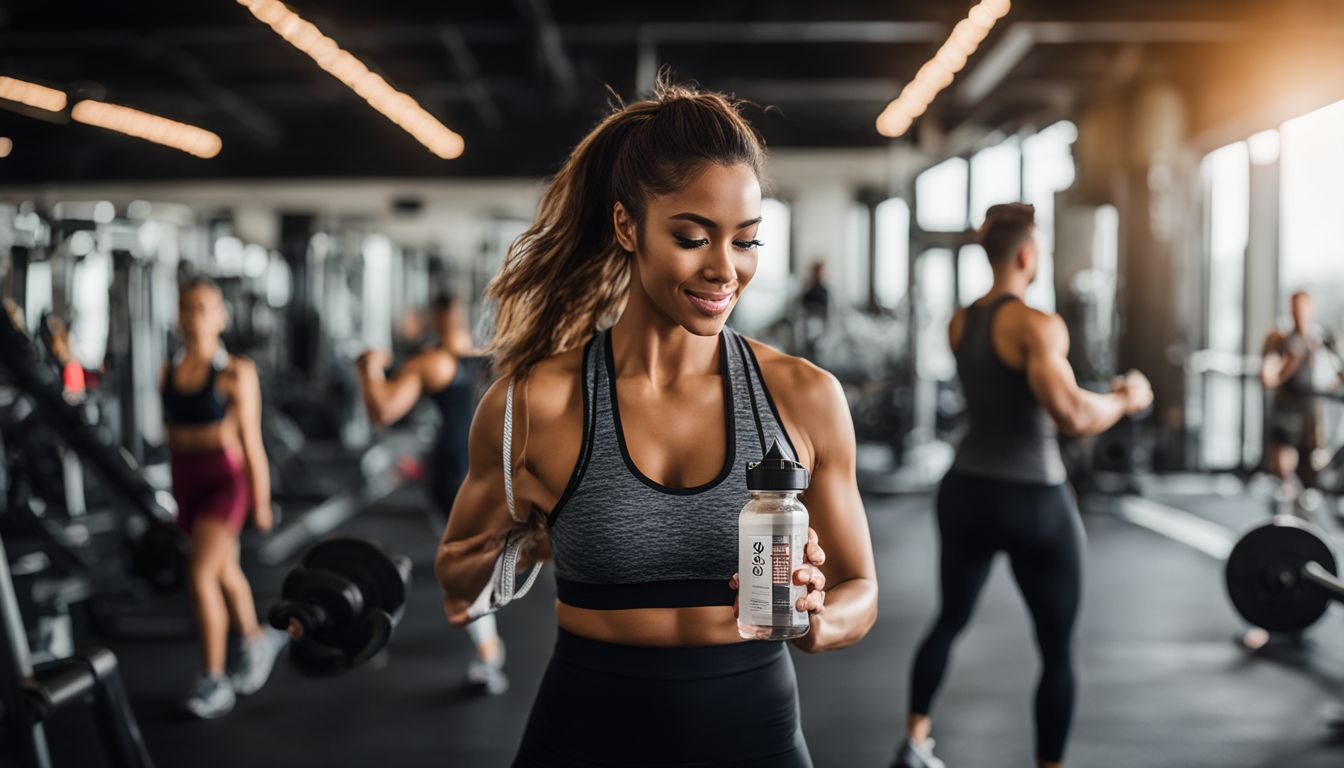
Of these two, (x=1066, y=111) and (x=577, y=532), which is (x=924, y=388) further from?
(x=577, y=532)

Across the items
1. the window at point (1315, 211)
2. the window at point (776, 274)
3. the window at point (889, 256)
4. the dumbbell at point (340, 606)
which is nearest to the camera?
the dumbbell at point (340, 606)

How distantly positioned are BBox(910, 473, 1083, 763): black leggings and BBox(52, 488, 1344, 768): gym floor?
0.55 m

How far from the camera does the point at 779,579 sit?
3.06 feet

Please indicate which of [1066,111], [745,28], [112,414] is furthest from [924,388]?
[112,414]

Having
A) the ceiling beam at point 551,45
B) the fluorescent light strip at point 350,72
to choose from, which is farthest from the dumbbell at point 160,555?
the ceiling beam at point 551,45

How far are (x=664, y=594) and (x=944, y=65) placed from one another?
14.6ft

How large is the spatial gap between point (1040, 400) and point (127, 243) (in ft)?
19.1

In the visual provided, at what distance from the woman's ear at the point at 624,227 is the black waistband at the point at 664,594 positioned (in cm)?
34

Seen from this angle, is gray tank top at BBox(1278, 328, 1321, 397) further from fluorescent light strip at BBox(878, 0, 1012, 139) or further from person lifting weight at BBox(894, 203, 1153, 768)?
person lifting weight at BBox(894, 203, 1153, 768)

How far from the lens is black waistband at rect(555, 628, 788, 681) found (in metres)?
1.04

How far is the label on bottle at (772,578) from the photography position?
36.7 inches

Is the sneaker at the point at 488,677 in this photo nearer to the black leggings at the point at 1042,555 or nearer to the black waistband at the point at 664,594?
the black leggings at the point at 1042,555

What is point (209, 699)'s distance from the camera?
9.71 ft

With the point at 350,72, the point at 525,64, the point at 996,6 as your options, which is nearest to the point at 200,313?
the point at 350,72
